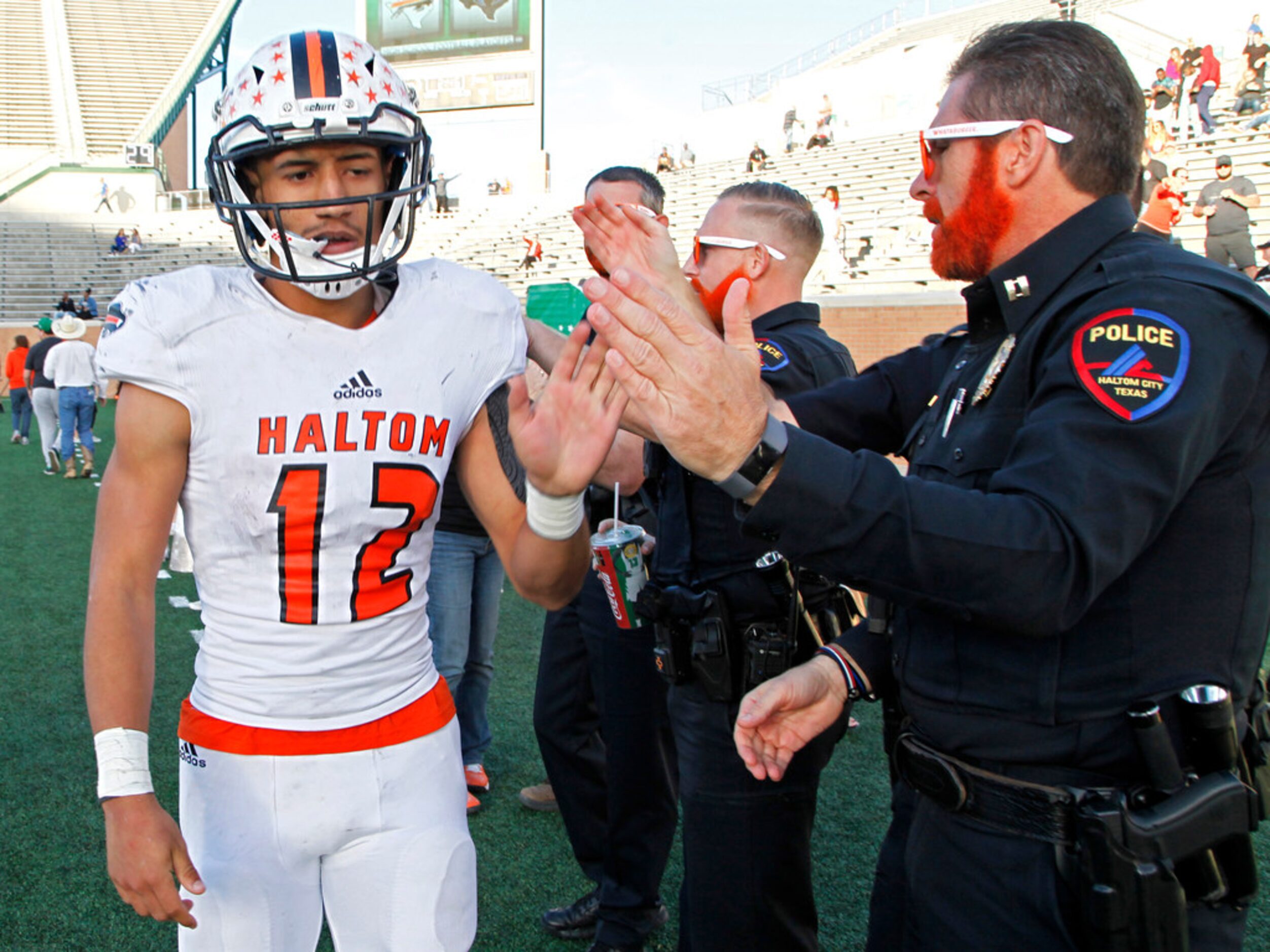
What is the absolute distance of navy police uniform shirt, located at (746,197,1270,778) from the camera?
132cm

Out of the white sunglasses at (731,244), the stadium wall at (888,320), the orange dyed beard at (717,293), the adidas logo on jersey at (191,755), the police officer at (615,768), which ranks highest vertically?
the white sunglasses at (731,244)

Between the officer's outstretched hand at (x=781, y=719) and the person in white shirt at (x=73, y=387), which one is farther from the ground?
the officer's outstretched hand at (x=781, y=719)

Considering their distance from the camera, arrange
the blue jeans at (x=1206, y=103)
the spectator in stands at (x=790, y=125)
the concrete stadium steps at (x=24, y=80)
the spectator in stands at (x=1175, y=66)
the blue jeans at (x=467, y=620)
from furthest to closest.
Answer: the concrete stadium steps at (x=24, y=80) < the spectator in stands at (x=790, y=125) < the spectator in stands at (x=1175, y=66) < the blue jeans at (x=1206, y=103) < the blue jeans at (x=467, y=620)

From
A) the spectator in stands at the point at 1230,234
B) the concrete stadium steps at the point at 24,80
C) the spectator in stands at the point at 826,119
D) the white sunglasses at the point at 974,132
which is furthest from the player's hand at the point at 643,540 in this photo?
the concrete stadium steps at the point at 24,80

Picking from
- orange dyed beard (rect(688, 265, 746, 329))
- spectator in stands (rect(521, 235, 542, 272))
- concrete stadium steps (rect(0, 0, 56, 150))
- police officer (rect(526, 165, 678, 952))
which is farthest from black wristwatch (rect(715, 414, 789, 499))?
concrete stadium steps (rect(0, 0, 56, 150))

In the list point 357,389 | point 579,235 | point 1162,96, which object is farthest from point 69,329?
point 1162,96

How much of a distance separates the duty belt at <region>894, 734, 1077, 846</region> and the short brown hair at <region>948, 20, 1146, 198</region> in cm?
95

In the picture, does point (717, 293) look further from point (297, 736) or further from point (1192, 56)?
point (1192, 56)

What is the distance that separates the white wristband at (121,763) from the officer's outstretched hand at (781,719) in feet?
3.33

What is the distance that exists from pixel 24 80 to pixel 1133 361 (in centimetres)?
4465

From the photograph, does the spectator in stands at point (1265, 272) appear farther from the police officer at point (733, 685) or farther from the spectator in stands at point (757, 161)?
the spectator in stands at point (757, 161)

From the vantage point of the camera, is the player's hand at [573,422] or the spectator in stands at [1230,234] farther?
the spectator in stands at [1230,234]

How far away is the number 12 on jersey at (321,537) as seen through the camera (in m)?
1.71

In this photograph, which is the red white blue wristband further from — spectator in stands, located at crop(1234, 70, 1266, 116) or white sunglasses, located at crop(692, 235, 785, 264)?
spectator in stands, located at crop(1234, 70, 1266, 116)
